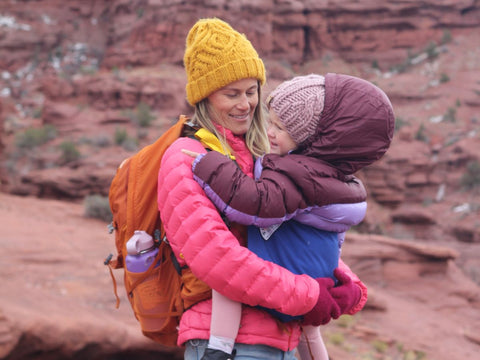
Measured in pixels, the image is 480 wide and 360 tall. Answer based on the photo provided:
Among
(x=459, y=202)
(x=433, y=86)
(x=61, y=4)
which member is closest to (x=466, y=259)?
(x=459, y=202)

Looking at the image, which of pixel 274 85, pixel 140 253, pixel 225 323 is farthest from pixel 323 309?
pixel 274 85

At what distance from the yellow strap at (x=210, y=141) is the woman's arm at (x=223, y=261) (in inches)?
8.1

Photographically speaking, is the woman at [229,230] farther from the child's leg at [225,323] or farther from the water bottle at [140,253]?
the water bottle at [140,253]

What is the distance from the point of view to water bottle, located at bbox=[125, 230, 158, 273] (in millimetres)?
1889

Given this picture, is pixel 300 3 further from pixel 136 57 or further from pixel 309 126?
pixel 309 126

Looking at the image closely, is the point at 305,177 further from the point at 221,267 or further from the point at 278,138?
the point at 221,267

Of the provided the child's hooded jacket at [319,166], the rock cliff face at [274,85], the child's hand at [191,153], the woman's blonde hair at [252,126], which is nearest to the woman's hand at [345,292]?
the child's hooded jacket at [319,166]

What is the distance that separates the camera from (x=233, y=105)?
1894mm

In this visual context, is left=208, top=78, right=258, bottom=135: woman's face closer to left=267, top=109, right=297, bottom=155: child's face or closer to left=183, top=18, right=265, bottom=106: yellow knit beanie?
left=183, top=18, right=265, bottom=106: yellow knit beanie

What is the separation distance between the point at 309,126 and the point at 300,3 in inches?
1345

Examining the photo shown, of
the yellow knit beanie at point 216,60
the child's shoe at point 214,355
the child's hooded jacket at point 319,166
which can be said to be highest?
the yellow knit beanie at point 216,60

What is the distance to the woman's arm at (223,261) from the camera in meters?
1.54

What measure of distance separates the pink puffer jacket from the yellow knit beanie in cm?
34

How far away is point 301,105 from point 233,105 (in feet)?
1.01
